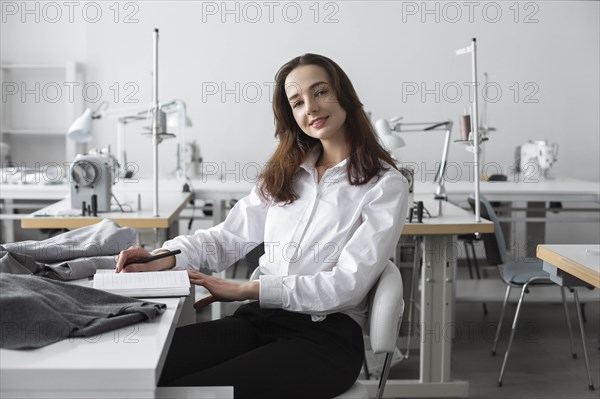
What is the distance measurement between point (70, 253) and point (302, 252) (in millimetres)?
549

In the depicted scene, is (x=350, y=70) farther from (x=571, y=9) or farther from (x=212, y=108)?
(x=571, y=9)

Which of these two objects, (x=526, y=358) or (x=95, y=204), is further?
(x=526, y=358)

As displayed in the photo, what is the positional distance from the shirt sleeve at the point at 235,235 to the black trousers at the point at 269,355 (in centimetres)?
21

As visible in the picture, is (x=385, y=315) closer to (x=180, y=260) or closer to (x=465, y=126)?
(x=180, y=260)

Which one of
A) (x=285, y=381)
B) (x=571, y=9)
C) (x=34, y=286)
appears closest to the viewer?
(x=34, y=286)

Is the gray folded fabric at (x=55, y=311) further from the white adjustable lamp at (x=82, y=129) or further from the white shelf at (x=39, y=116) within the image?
the white shelf at (x=39, y=116)

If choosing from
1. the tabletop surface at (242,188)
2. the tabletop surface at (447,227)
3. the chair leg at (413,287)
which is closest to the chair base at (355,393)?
Result: the tabletop surface at (447,227)

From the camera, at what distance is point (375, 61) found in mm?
6402

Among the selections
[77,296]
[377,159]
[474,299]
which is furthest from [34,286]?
[474,299]

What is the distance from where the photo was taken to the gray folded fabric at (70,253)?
1618 mm

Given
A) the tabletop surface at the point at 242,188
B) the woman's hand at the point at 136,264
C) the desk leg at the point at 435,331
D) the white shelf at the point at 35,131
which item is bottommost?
the desk leg at the point at 435,331

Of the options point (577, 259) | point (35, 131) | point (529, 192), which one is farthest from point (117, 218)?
point (35, 131)

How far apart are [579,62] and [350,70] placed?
1896 mm

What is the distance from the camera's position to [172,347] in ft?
5.60
